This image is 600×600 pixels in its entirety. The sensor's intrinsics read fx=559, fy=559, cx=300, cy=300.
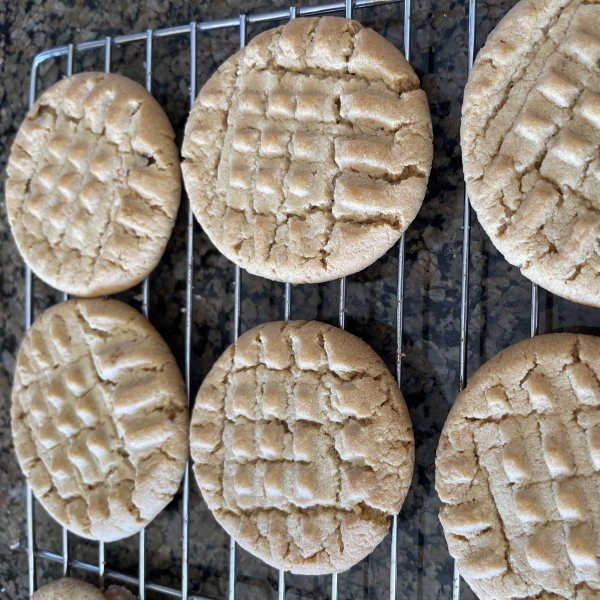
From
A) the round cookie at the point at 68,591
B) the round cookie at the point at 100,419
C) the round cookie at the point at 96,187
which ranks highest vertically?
the round cookie at the point at 96,187

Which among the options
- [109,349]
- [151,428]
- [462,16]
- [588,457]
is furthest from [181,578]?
[462,16]

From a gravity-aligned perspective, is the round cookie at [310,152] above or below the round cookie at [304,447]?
above

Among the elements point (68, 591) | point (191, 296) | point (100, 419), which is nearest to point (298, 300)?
point (191, 296)

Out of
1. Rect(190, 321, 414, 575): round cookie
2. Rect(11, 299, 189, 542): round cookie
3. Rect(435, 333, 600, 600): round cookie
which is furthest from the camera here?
Rect(11, 299, 189, 542): round cookie

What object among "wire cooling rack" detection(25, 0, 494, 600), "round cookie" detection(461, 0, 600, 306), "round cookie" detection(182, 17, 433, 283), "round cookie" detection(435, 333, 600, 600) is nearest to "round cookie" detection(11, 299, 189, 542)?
"wire cooling rack" detection(25, 0, 494, 600)

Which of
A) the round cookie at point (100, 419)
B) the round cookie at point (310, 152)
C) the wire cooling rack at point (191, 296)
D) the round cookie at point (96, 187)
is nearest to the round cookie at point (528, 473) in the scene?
the wire cooling rack at point (191, 296)

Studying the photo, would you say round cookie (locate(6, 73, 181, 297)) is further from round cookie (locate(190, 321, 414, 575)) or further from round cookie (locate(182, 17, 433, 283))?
A: round cookie (locate(190, 321, 414, 575))

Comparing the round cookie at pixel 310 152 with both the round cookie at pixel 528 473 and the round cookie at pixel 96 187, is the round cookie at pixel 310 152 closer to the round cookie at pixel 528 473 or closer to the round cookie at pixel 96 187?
the round cookie at pixel 96 187
